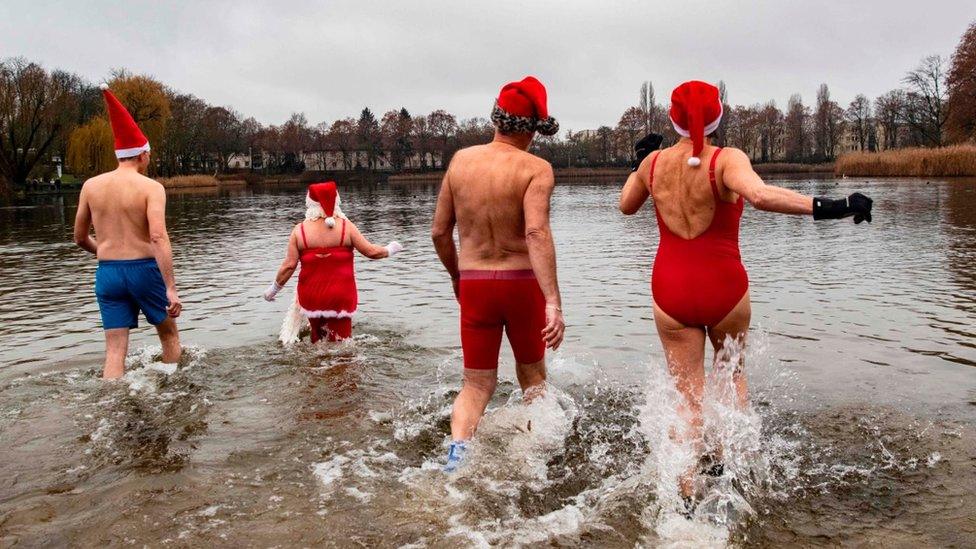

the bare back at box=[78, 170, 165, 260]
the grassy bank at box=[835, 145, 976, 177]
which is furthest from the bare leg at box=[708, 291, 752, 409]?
the grassy bank at box=[835, 145, 976, 177]

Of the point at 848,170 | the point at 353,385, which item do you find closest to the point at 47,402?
the point at 353,385

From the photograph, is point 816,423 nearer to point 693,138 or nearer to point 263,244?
point 693,138

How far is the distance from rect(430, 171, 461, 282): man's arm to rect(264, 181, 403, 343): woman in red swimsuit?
2599mm

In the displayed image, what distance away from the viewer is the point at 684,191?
13.4 feet

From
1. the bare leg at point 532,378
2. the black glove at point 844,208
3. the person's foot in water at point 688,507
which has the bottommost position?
the person's foot in water at point 688,507

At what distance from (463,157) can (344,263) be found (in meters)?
3.38

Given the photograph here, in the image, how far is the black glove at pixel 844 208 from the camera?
3.35 m

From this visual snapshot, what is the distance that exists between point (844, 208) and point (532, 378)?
2289mm

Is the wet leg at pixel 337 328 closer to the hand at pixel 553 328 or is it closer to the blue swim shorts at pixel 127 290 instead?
the blue swim shorts at pixel 127 290

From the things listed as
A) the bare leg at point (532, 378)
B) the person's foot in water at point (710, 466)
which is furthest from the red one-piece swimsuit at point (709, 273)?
the bare leg at point (532, 378)

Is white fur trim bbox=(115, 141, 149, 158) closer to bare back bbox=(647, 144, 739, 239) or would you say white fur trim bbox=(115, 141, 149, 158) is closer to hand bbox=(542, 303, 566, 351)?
hand bbox=(542, 303, 566, 351)

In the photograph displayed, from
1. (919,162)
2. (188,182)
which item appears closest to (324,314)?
(919,162)

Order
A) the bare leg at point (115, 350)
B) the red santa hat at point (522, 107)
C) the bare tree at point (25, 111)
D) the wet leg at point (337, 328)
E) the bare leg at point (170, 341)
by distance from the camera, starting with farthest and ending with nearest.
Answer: the bare tree at point (25, 111) < the wet leg at point (337, 328) < the bare leg at point (170, 341) < the bare leg at point (115, 350) < the red santa hat at point (522, 107)

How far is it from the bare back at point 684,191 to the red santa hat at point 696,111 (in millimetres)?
71
